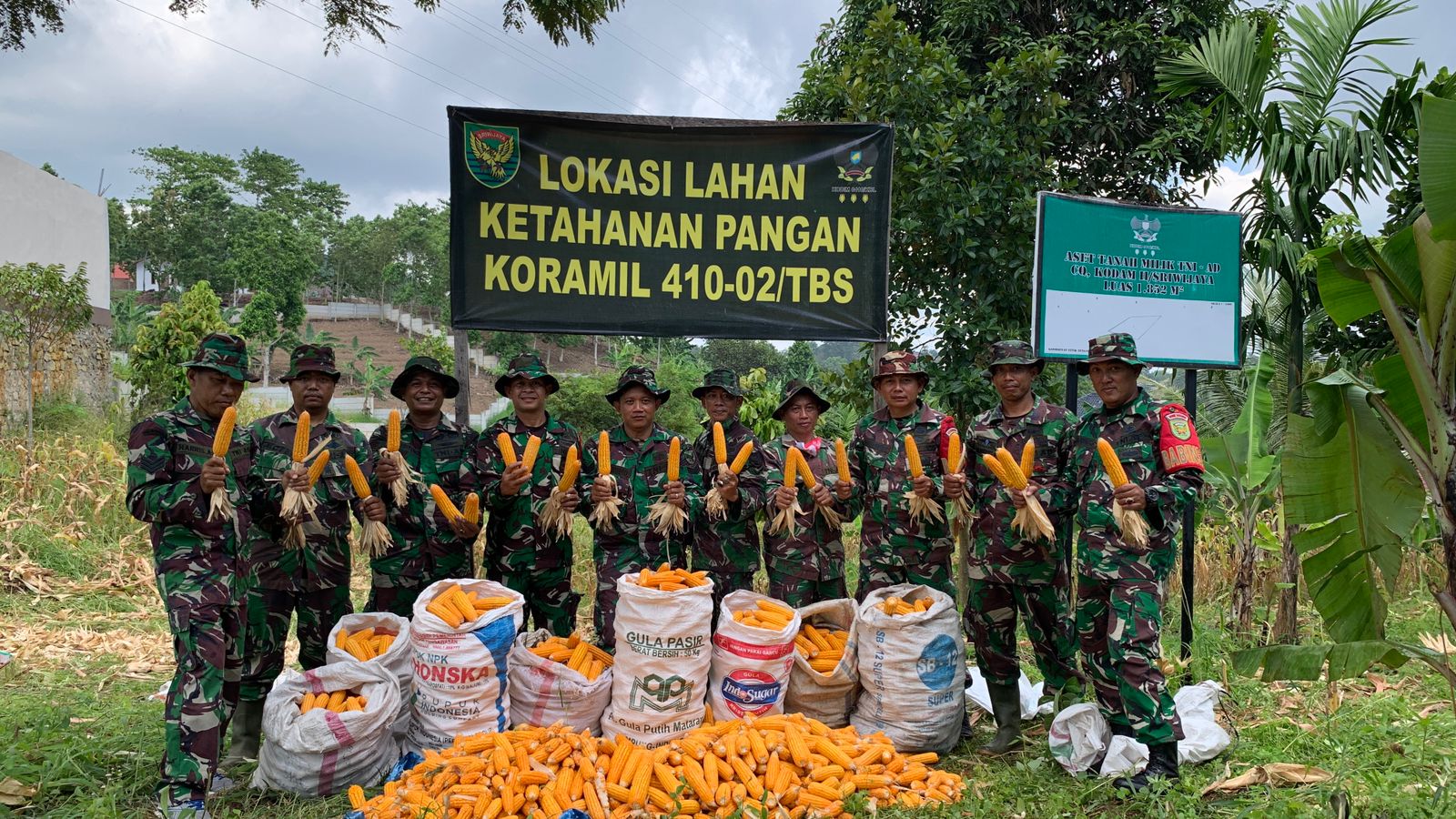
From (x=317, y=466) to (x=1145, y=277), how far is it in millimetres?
5309

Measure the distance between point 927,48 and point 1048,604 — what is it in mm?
5255

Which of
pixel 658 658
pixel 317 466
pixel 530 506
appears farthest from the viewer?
pixel 530 506

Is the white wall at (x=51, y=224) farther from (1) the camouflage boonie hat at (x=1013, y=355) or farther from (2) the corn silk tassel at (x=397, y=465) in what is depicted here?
(1) the camouflage boonie hat at (x=1013, y=355)

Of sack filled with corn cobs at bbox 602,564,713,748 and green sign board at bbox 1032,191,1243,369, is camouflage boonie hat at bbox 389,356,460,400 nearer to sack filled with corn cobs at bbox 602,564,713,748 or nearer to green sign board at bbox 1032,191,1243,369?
sack filled with corn cobs at bbox 602,564,713,748

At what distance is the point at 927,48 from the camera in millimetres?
8102

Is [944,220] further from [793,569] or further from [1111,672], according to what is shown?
[1111,672]

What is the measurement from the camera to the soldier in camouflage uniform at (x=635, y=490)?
5391mm

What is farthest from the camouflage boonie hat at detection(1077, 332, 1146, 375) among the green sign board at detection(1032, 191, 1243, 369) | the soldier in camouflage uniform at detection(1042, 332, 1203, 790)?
the green sign board at detection(1032, 191, 1243, 369)

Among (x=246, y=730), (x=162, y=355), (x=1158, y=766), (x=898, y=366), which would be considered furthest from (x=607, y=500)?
(x=162, y=355)

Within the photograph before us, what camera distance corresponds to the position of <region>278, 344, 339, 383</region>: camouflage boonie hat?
5.29m

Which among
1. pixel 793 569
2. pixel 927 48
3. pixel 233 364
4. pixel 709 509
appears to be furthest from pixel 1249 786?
pixel 927 48

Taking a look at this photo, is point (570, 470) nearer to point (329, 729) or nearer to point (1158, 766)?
point (329, 729)

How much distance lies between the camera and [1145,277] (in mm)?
6160

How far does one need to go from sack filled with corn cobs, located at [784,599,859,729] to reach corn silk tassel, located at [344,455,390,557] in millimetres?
2385
